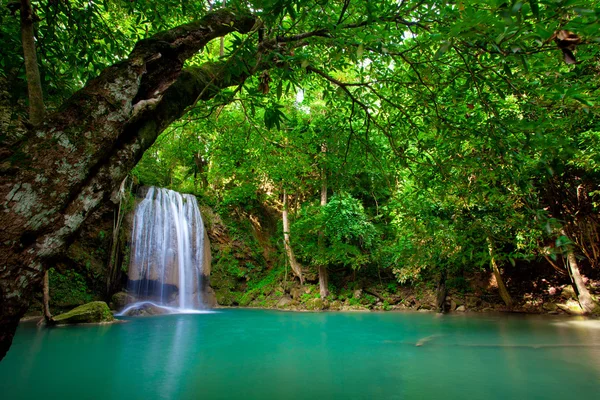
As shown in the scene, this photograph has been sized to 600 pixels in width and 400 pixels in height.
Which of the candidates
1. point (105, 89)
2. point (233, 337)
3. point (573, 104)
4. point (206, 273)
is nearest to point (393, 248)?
point (233, 337)

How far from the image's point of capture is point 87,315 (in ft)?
26.8

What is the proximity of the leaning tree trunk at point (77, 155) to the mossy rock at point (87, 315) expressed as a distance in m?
7.24

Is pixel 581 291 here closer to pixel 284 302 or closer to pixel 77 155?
pixel 284 302

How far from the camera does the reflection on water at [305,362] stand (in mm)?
3713

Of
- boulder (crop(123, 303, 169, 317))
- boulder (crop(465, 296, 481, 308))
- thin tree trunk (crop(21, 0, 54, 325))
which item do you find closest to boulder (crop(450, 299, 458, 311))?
boulder (crop(465, 296, 481, 308))

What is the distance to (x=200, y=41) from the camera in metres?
2.73

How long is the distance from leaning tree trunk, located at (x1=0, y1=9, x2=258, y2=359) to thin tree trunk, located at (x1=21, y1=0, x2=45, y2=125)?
22 cm

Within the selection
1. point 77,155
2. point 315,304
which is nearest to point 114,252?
point 315,304

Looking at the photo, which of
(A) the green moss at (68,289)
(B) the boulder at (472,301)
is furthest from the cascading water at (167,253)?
(B) the boulder at (472,301)

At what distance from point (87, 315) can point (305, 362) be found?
19.6 ft

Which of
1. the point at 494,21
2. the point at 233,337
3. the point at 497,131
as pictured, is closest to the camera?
the point at 494,21

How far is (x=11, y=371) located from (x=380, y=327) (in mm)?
7048

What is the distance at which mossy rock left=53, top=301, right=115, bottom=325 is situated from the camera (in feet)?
25.9

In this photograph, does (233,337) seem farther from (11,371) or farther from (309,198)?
(309,198)
